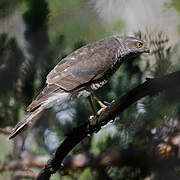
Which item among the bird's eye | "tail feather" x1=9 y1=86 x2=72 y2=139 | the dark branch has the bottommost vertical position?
the dark branch

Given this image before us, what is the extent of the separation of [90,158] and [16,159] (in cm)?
53

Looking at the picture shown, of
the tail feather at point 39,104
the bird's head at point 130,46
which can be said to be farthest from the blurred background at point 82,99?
the tail feather at point 39,104

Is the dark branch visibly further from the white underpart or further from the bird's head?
the bird's head

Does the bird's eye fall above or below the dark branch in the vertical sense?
above

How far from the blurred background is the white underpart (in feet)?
0.52

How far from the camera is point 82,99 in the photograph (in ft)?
6.76

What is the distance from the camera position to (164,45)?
141 centimetres

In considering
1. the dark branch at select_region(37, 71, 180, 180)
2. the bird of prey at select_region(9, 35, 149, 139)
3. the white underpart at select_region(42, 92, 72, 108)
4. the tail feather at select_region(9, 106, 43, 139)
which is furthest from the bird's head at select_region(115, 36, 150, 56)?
the tail feather at select_region(9, 106, 43, 139)

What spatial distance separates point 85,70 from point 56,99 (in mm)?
266

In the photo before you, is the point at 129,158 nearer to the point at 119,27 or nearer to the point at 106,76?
the point at 106,76

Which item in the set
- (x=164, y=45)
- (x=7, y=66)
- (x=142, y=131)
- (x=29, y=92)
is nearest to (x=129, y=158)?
(x=142, y=131)

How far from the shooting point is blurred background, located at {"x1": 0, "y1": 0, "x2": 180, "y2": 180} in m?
1.44

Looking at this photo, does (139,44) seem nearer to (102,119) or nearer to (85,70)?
(85,70)

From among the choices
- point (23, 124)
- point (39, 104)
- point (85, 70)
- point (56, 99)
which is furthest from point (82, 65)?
point (23, 124)
